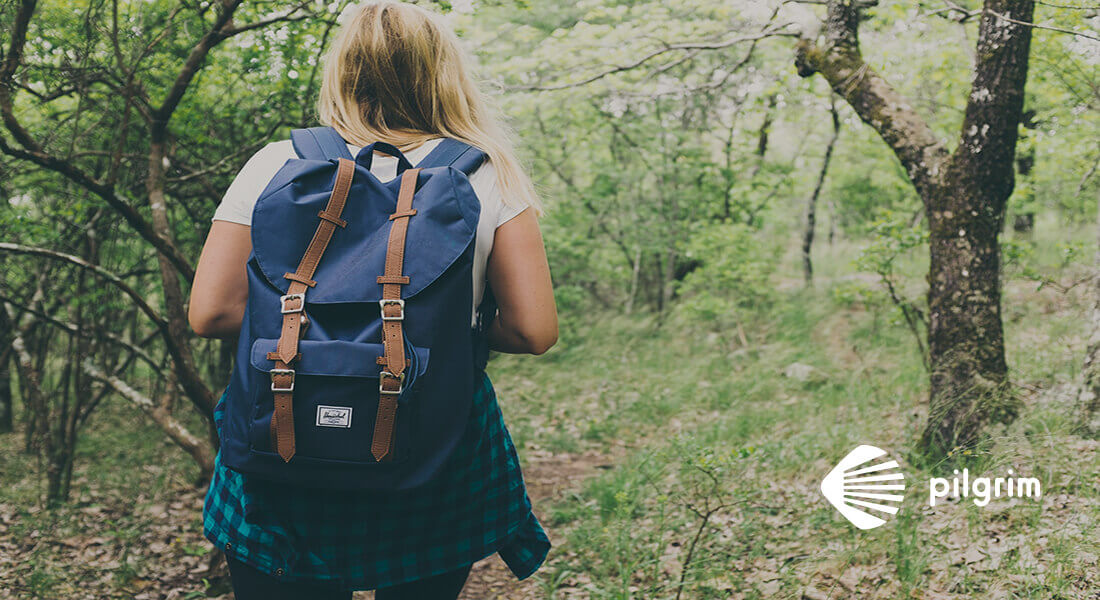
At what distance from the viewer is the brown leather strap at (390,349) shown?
3.55ft

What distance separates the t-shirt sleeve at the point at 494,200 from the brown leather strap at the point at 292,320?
25 cm

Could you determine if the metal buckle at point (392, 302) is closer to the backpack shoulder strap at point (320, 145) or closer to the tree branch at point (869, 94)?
the backpack shoulder strap at point (320, 145)

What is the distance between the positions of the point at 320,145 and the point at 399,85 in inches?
8.5

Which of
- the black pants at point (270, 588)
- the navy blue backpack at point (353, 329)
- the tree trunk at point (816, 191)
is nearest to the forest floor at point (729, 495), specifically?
the black pants at point (270, 588)

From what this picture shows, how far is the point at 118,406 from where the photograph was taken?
7.14 meters

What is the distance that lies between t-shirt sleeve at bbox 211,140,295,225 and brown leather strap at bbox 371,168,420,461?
29 centimetres

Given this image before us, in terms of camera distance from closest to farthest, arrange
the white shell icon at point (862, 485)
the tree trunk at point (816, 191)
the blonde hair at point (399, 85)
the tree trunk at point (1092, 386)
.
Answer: the blonde hair at point (399, 85) → the white shell icon at point (862, 485) → the tree trunk at point (1092, 386) → the tree trunk at point (816, 191)

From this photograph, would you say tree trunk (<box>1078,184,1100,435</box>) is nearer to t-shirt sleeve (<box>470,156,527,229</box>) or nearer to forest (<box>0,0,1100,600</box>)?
forest (<box>0,0,1100,600</box>)

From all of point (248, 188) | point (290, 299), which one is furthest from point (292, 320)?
point (248, 188)

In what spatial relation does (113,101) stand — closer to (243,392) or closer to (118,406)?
(243,392)

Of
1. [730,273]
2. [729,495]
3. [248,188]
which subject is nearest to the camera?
[248,188]

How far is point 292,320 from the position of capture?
1102 millimetres

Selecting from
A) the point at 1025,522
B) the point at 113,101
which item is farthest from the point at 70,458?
the point at 1025,522

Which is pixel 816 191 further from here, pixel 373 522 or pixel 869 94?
pixel 373 522
